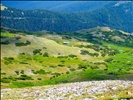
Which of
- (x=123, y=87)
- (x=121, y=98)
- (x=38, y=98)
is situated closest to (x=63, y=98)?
(x=38, y=98)

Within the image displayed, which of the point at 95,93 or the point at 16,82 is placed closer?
the point at 95,93

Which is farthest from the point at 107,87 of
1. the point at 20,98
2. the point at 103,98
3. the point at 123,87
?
the point at 20,98

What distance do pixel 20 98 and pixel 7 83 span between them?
133 metres

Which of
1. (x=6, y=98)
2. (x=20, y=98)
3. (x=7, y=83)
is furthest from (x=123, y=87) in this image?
(x=7, y=83)

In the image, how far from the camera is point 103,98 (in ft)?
133

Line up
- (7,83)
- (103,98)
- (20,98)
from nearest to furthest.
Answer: (103,98) < (20,98) < (7,83)

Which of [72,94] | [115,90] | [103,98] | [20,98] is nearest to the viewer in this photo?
[103,98]

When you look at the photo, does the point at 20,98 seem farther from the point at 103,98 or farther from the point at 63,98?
the point at 103,98

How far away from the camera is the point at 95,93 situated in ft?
156

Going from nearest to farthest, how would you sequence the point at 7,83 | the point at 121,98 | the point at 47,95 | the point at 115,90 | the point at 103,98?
the point at 121,98
the point at 103,98
the point at 115,90
the point at 47,95
the point at 7,83

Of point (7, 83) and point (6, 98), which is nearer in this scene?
point (6, 98)

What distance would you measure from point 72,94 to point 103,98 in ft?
33.8

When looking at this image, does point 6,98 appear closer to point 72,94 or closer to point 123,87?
point 72,94

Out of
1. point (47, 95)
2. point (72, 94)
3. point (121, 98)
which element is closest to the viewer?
point (121, 98)
